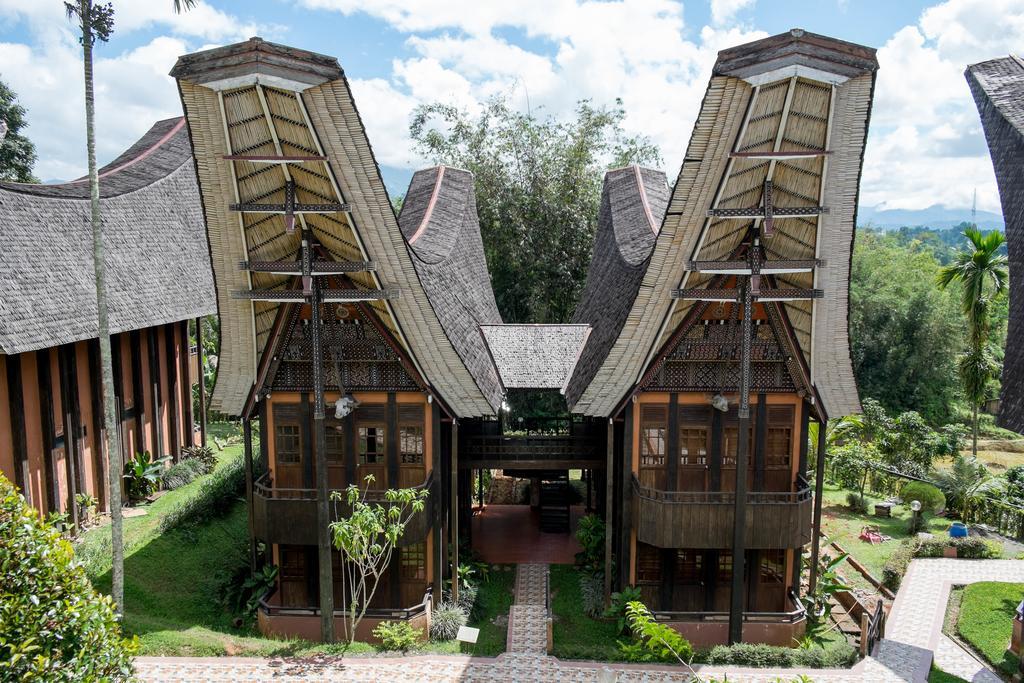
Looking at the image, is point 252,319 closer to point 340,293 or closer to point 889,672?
point 340,293

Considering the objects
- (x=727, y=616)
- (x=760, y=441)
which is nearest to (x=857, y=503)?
(x=760, y=441)

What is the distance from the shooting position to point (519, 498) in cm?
2395

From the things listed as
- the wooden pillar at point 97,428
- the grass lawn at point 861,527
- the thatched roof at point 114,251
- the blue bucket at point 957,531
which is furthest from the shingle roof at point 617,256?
the wooden pillar at point 97,428

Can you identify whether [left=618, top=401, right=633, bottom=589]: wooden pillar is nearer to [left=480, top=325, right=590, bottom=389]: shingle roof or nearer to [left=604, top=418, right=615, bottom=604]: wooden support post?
[left=604, top=418, right=615, bottom=604]: wooden support post

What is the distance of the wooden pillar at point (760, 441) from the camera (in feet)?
48.7

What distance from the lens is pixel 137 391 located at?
20797 mm

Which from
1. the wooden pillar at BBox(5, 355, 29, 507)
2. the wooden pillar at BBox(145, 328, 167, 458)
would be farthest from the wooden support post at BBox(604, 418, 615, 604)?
the wooden pillar at BBox(145, 328, 167, 458)

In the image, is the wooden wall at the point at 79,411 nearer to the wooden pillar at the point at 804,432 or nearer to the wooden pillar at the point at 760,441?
the wooden pillar at the point at 760,441

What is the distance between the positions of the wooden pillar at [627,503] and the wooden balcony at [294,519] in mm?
4207

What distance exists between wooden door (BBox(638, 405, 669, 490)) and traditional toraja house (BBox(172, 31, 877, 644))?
0.04m

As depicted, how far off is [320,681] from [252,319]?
704cm

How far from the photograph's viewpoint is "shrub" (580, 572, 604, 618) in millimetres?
15625

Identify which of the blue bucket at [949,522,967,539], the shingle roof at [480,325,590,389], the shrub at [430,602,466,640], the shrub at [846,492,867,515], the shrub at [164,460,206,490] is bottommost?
the shrub at [846,492,867,515]

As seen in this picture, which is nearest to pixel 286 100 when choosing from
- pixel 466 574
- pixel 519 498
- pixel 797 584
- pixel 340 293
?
pixel 340 293
